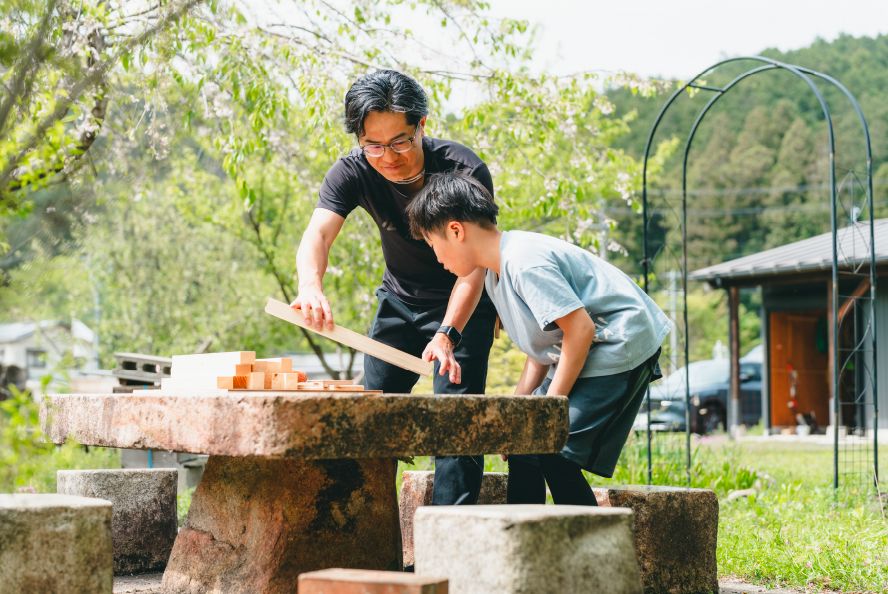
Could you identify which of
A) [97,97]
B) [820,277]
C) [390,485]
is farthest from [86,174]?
[820,277]

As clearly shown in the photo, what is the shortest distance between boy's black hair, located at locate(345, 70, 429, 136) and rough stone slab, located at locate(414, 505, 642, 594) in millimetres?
1609

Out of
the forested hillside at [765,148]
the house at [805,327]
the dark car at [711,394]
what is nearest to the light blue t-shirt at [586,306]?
the house at [805,327]

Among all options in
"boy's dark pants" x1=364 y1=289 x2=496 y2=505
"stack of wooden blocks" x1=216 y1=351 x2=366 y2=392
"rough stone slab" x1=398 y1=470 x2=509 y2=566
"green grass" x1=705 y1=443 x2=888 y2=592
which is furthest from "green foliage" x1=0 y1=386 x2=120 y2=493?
"green grass" x1=705 y1=443 x2=888 y2=592

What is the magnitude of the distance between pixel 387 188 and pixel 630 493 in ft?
4.78

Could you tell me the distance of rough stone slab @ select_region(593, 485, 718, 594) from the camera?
3.75m

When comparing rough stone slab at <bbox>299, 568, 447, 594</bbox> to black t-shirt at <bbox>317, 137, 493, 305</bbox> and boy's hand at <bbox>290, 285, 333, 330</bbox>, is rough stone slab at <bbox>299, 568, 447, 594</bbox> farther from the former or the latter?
black t-shirt at <bbox>317, 137, 493, 305</bbox>

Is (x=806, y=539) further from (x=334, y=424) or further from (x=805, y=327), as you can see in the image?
(x=805, y=327)

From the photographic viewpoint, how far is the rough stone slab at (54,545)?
2.58m

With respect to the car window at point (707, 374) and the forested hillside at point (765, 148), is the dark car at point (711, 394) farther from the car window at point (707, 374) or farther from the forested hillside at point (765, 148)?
the forested hillside at point (765, 148)

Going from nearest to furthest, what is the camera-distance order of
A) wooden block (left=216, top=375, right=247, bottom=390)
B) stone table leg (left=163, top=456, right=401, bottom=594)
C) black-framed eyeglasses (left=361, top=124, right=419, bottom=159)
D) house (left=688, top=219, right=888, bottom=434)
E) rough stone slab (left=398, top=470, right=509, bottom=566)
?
wooden block (left=216, top=375, right=247, bottom=390) < stone table leg (left=163, top=456, right=401, bottom=594) < black-framed eyeglasses (left=361, top=124, right=419, bottom=159) < rough stone slab (left=398, top=470, right=509, bottom=566) < house (left=688, top=219, right=888, bottom=434)

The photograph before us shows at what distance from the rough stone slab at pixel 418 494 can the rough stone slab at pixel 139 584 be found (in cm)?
98

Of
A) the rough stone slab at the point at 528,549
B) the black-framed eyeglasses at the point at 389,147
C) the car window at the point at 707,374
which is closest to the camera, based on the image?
the rough stone slab at the point at 528,549

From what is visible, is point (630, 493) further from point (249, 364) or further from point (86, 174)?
point (86, 174)

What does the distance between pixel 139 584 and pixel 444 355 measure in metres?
1.59
